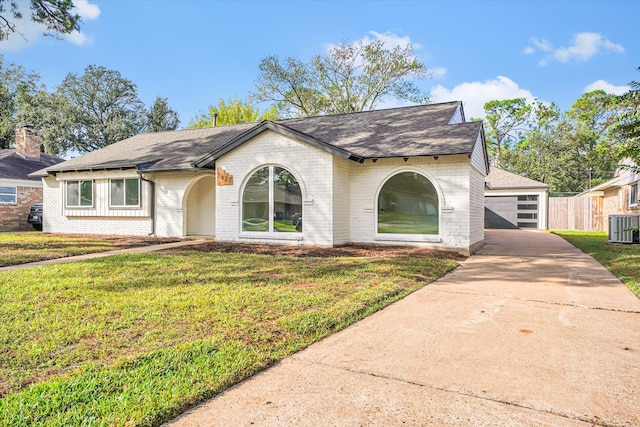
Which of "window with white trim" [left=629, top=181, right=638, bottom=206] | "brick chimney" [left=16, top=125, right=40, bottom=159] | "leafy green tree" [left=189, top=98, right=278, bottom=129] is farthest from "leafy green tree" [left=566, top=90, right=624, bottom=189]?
"brick chimney" [left=16, top=125, right=40, bottom=159]

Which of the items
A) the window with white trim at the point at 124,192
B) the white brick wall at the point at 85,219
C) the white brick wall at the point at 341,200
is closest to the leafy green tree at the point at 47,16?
the window with white trim at the point at 124,192

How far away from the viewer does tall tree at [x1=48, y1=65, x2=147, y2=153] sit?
33625mm

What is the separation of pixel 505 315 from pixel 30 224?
2278 cm

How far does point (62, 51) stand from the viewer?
1087 inches

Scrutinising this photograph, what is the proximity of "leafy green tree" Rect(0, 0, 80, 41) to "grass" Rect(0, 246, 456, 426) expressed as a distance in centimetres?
848

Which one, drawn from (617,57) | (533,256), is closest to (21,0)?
(533,256)

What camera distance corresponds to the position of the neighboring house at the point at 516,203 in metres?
22.1

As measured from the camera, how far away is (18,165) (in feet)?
68.0

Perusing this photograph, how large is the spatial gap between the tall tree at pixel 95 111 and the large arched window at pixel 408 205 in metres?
32.1

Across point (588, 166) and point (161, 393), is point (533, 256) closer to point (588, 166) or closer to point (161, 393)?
point (161, 393)

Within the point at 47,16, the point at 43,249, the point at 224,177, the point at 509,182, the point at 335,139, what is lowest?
the point at 43,249

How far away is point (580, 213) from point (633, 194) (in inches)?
202

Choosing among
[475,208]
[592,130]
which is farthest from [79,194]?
[592,130]

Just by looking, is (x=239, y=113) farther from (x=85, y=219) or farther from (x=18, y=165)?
(x=85, y=219)
